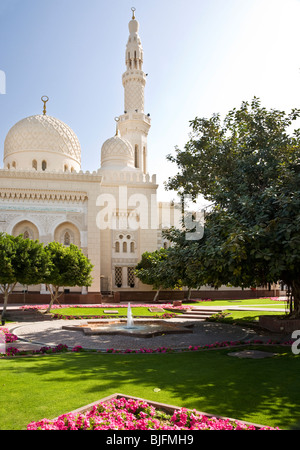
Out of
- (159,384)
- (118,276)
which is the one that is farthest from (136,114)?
(159,384)

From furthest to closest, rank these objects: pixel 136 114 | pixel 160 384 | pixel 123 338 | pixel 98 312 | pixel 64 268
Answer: pixel 136 114
pixel 98 312
pixel 64 268
pixel 123 338
pixel 160 384

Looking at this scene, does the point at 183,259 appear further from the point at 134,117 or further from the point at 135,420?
the point at 134,117

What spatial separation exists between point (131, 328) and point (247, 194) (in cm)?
660

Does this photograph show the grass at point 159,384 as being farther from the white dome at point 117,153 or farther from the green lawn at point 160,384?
the white dome at point 117,153

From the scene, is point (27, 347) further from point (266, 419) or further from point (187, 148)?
point (187, 148)

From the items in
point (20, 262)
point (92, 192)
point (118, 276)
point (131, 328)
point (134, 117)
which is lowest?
point (131, 328)

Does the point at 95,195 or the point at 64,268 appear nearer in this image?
the point at 64,268

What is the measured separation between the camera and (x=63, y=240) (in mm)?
30812

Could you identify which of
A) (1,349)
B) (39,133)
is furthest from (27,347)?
(39,133)

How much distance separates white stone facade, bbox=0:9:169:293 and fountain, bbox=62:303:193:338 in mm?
13516

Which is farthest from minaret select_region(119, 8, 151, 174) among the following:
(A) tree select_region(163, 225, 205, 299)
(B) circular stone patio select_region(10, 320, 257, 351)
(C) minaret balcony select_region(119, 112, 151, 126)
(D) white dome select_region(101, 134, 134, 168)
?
(B) circular stone patio select_region(10, 320, 257, 351)

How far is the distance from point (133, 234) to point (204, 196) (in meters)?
16.3

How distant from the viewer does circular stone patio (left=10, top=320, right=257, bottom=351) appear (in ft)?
37.3

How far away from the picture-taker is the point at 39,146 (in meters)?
33.4
